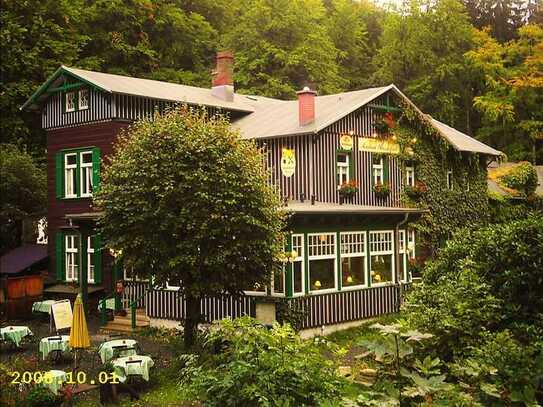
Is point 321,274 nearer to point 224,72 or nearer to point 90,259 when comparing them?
point 90,259

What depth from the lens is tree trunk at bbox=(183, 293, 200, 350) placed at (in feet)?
49.6

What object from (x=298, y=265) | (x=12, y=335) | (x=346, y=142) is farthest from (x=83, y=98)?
(x=298, y=265)

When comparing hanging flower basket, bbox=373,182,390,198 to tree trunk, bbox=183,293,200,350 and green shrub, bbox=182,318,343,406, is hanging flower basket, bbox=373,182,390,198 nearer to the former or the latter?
tree trunk, bbox=183,293,200,350

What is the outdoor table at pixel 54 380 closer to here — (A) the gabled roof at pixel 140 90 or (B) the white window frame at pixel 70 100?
(A) the gabled roof at pixel 140 90

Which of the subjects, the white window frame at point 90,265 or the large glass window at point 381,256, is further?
the white window frame at point 90,265

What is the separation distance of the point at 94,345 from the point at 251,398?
1131 cm

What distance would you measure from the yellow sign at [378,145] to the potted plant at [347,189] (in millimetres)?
1400

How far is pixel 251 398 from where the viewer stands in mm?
7074

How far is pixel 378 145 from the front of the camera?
22.8 m

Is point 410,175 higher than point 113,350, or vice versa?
point 410,175

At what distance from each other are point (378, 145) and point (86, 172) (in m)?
10.1

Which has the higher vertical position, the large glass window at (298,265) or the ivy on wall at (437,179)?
the ivy on wall at (437,179)

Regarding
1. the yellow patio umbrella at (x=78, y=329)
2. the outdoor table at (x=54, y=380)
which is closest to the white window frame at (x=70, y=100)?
the yellow patio umbrella at (x=78, y=329)

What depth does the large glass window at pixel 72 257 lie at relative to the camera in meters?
23.5
